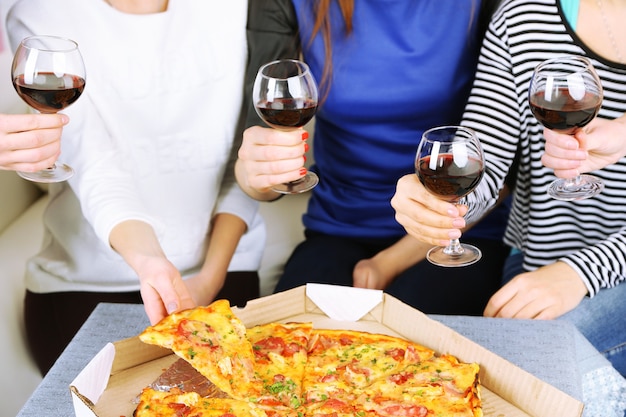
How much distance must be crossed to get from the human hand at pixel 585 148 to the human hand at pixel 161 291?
2.49ft

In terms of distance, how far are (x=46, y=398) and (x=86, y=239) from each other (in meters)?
0.80

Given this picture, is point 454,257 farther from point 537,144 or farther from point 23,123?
point 23,123

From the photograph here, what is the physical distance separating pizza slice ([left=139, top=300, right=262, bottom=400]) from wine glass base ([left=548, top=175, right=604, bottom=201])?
72 centimetres

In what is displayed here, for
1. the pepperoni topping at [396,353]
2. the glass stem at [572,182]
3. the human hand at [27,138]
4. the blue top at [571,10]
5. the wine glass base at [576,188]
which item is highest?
the blue top at [571,10]

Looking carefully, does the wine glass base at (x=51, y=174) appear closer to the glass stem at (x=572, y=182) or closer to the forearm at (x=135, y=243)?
the forearm at (x=135, y=243)

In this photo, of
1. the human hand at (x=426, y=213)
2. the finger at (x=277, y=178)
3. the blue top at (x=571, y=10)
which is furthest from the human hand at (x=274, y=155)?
the blue top at (x=571, y=10)

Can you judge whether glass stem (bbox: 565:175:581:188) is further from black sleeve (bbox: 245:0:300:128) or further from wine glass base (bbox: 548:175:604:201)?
black sleeve (bbox: 245:0:300:128)

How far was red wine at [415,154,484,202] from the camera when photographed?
4.38 ft

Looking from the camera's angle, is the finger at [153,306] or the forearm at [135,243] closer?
the finger at [153,306]

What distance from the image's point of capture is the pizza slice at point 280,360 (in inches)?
48.9

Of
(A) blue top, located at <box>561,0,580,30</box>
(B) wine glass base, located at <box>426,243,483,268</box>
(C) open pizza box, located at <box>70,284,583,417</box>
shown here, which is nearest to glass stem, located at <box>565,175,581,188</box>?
(B) wine glass base, located at <box>426,243,483,268</box>

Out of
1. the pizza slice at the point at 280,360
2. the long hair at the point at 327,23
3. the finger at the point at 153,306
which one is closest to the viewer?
the pizza slice at the point at 280,360

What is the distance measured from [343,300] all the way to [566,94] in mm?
574

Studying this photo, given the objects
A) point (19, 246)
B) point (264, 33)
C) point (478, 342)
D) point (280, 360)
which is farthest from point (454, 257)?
point (19, 246)
